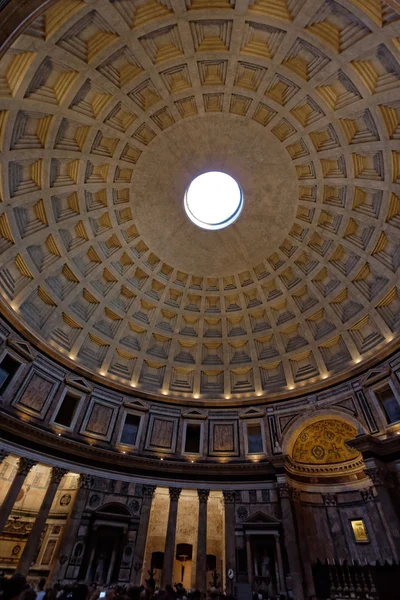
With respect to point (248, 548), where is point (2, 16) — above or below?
above

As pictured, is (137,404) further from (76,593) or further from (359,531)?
(359,531)

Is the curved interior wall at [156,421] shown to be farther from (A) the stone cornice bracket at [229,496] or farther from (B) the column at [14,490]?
(B) the column at [14,490]

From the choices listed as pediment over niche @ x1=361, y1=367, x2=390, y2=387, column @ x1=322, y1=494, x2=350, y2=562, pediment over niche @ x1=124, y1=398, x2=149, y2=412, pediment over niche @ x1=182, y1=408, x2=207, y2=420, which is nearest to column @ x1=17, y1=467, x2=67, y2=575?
pediment over niche @ x1=124, y1=398, x2=149, y2=412

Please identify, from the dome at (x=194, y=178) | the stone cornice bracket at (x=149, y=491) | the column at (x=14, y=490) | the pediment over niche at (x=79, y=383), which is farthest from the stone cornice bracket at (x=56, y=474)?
the dome at (x=194, y=178)

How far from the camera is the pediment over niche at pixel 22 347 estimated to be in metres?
20.7

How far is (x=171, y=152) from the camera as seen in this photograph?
912 inches

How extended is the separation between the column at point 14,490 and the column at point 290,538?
15841 millimetres

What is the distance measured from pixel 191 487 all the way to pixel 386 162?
81.8 ft

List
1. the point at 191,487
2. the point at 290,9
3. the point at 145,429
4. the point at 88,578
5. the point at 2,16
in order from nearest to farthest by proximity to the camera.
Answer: the point at 2,16
the point at 290,9
the point at 88,578
the point at 191,487
the point at 145,429

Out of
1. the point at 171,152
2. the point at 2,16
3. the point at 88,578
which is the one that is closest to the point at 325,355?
the point at 171,152

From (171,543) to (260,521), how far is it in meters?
5.91

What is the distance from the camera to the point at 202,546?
20625 millimetres

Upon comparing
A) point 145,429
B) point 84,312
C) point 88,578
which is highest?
point 84,312

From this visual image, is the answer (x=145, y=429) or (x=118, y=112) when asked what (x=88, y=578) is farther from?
(x=118, y=112)
